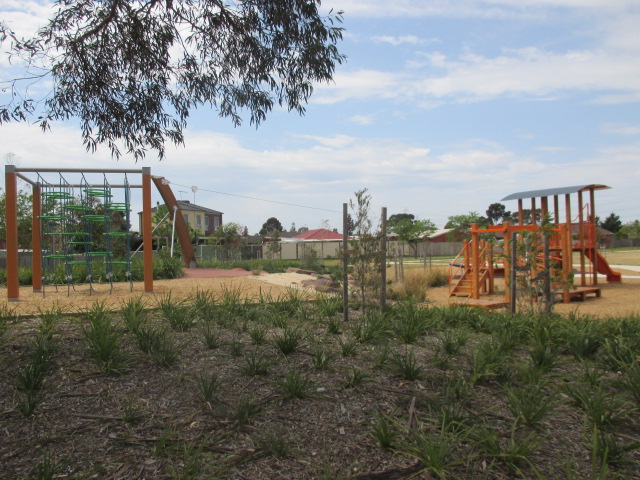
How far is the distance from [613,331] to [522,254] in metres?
3.67

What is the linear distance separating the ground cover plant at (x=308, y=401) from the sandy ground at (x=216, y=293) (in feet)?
5.85

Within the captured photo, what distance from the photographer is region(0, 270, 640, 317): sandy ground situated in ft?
26.7

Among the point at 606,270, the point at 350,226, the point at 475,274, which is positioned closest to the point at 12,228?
the point at 350,226

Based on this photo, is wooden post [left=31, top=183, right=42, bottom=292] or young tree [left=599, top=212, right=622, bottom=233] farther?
young tree [left=599, top=212, right=622, bottom=233]

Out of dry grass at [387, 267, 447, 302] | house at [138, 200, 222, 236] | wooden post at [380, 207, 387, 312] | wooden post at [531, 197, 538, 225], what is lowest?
dry grass at [387, 267, 447, 302]

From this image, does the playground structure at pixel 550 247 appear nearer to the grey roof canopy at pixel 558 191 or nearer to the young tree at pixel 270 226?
the grey roof canopy at pixel 558 191

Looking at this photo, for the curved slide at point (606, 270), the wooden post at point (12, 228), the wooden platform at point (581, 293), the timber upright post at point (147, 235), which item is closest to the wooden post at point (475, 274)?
the wooden platform at point (581, 293)

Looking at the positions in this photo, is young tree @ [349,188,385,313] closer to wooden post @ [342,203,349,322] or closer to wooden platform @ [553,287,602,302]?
wooden post @ [342,203,349,322]

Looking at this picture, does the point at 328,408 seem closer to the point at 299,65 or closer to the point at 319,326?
the point at 319,326

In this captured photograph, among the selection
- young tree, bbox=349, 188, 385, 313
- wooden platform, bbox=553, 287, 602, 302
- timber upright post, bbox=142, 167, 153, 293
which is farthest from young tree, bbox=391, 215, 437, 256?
young tree, bbox=349, 188, 385, 313

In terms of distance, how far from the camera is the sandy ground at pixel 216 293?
26.7ft

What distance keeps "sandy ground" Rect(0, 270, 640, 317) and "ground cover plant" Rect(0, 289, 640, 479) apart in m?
1.78

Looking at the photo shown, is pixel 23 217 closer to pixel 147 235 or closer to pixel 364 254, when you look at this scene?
pixel 147 235

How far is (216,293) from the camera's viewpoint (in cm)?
877
